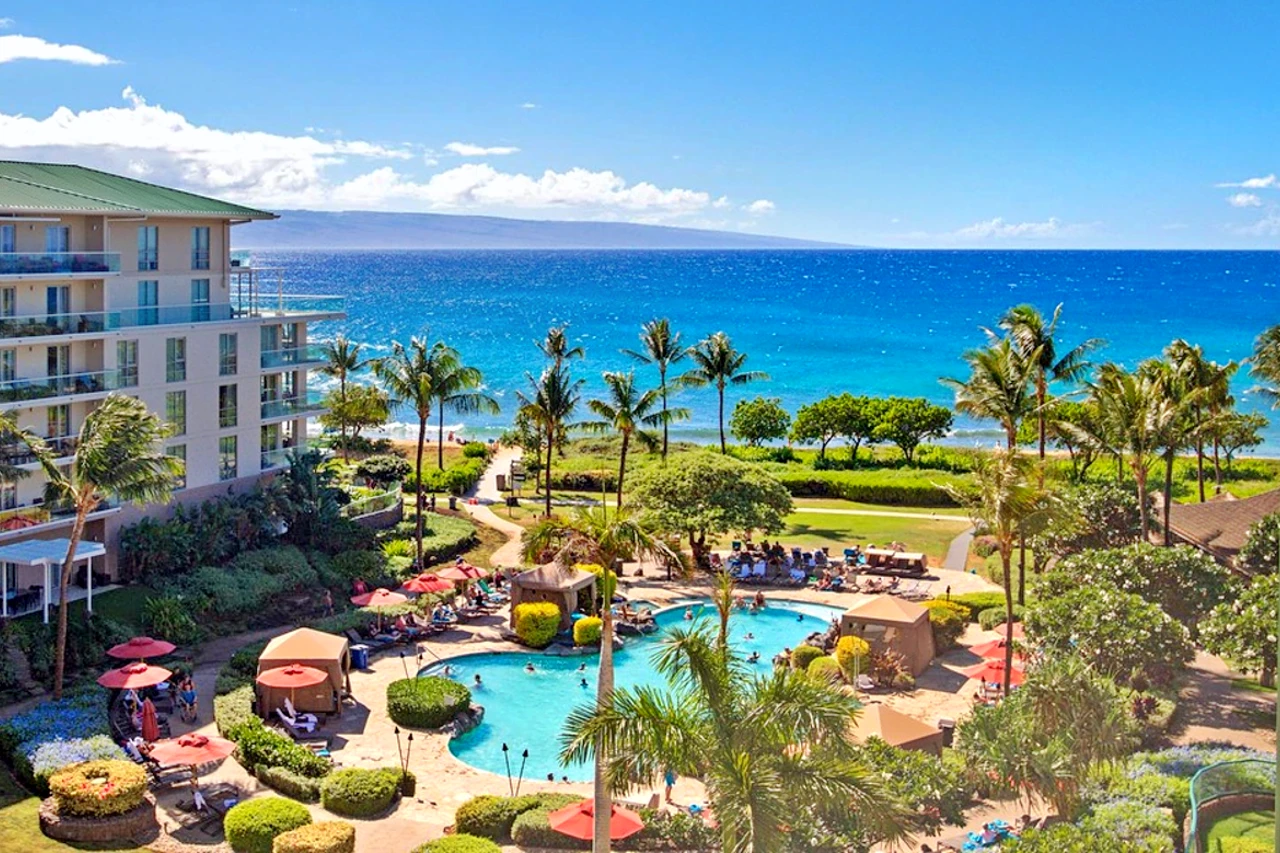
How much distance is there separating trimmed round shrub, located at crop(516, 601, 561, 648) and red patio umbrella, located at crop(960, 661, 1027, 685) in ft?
40.8

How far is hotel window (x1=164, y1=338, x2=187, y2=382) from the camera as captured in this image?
43.7m

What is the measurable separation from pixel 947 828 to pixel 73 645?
76.2 feet

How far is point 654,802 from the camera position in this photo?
1045 inches

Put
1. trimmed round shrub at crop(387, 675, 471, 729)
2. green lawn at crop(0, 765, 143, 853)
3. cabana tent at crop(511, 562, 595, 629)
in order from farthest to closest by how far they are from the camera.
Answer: cabana tent at crop(511, 562, 595, 629)
trimmed round shrub at crop(387, 675, 471, 729)
green lawn at crop(0, 765, 143, 853)

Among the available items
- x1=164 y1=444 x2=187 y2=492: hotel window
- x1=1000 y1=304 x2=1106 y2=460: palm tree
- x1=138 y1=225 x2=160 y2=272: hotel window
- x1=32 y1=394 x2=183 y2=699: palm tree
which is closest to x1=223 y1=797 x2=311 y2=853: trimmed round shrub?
x1=32 y1=394 x2=183 y2=699: palm tree

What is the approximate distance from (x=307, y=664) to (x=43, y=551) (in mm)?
10365

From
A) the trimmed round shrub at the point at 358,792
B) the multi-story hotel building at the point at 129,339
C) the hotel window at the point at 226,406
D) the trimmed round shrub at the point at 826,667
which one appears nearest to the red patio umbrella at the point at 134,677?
the trimmed round shrub at the point at 358,792

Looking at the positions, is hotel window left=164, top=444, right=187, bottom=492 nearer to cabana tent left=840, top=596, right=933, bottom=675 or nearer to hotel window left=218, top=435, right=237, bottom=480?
hotel window left=218, top=435, right=237, bottom=480

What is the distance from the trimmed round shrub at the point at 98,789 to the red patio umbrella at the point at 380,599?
1294 cm

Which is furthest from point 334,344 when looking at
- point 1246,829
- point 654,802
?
point 1246,829

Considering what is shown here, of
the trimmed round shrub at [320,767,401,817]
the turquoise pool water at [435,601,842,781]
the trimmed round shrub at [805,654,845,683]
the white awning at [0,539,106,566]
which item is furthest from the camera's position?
the white awning at [0,539,106,566]

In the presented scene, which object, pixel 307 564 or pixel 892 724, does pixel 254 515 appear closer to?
pixel 307 564

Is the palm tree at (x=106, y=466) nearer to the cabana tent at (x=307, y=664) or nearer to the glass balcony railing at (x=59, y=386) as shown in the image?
the cabana tent at (x=307, y=664)

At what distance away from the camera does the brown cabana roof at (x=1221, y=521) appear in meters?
39.8
